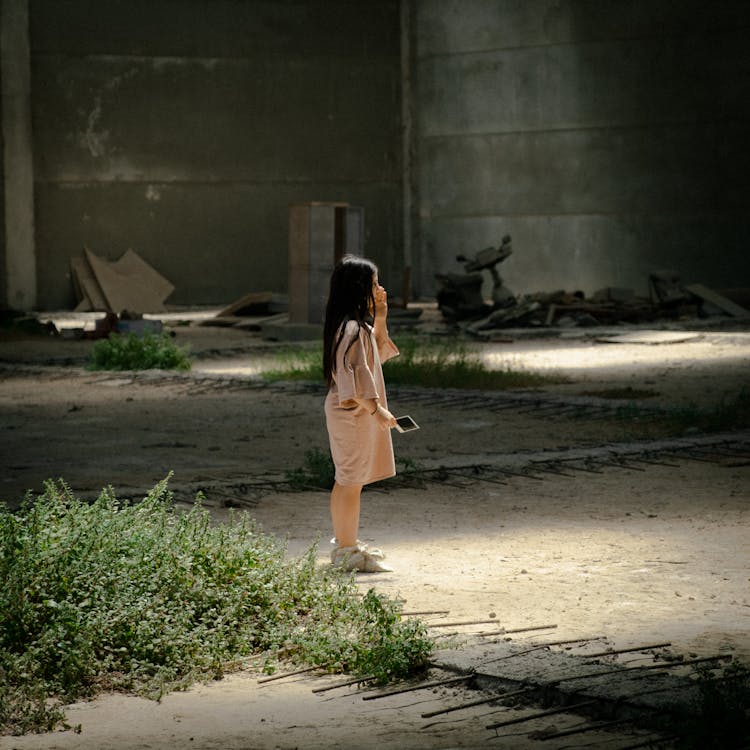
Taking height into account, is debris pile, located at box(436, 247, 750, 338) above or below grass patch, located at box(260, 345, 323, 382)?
above

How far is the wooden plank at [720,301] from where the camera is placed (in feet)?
75.5

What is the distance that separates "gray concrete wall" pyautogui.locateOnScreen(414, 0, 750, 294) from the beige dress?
20.7m

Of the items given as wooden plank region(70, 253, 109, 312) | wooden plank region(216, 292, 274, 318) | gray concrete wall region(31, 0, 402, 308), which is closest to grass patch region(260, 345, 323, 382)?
wooden plank region(216, 292, 274, 318)

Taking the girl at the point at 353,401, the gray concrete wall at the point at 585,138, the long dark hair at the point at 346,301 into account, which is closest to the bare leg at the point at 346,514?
the girl at the point at 353,401

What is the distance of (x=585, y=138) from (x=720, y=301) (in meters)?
5.89

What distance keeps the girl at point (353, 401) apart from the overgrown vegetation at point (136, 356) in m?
10.1

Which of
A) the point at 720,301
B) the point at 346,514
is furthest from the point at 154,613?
the point at 720,301

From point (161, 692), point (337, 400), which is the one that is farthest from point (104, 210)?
point (161, 692)

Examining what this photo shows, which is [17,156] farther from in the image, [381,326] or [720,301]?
[381,326]

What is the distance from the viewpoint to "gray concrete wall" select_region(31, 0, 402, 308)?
1117 inches

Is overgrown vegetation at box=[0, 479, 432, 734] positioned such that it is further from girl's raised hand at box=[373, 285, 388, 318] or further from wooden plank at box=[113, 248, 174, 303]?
wooden plank at box=[113, 248, 174, 303]

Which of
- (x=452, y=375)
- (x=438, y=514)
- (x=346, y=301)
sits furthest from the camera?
(x=452, y=375)

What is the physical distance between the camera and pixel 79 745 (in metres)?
4.23

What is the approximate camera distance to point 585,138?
91.8 feet
